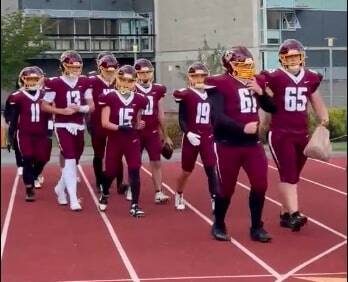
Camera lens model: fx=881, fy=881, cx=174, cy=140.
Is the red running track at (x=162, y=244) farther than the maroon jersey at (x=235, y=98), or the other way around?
the maroon jersey at (x=235, y=98)

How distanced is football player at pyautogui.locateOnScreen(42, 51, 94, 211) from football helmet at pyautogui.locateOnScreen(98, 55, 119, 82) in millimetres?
173

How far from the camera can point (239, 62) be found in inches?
240

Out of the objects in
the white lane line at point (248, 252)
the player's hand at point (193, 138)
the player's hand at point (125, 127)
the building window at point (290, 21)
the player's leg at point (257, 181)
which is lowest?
the white lane line at point (248, 252)

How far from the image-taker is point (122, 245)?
6.38m

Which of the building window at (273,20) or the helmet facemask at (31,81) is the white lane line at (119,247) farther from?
the building window at (273,20)

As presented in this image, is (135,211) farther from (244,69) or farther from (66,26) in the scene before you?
(66,26)

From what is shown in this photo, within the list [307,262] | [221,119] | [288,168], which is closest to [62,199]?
[288,168]

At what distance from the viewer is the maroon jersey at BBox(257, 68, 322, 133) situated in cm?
646

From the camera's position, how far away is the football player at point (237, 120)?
6125 mm

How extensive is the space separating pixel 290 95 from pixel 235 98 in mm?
573

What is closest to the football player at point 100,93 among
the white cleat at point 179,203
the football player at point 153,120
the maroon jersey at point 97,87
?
the maroon jersey at point 97,87

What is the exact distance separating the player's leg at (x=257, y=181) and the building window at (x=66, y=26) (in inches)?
58.5

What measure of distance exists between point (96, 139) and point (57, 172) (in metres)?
2.54

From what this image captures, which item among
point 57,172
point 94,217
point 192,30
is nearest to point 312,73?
point 192,30
